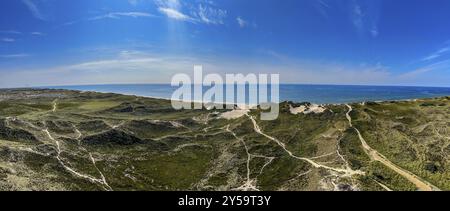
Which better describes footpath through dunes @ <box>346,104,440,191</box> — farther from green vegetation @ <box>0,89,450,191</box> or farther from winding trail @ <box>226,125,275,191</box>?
winding trail @ <box>226,125,275,191</box>

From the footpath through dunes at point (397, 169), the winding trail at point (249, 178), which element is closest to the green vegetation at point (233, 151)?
the winding trail at point (249, 178)

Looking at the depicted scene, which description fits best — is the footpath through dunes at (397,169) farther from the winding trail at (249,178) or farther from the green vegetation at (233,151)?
the winding trail at (249,178)

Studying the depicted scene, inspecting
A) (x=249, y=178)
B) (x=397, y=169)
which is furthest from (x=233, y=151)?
(x=397, y=169)

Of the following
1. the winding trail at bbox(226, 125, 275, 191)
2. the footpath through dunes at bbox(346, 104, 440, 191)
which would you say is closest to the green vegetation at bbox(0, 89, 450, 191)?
the winding trail at bbox(226, 125, 275, 191)

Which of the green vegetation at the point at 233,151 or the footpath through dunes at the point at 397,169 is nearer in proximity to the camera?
the footpath through dunes at the point at 397,169

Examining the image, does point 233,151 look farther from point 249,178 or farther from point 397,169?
point 397,169

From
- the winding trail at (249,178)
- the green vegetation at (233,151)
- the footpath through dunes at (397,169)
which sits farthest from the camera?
the winding trail at (249,178)

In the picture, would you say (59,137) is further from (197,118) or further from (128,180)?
(197,118)

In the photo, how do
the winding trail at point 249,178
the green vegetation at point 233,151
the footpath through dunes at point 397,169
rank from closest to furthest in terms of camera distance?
the footpath through dunes at point 397,169
the green vegetation at point 233,151
the winding trail at point 249,178
